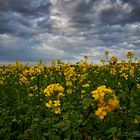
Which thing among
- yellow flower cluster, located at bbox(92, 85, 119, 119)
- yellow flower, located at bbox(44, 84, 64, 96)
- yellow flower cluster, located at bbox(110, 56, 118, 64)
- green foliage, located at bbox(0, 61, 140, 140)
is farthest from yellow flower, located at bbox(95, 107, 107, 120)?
yellow flower cluster, located at bbox(110, 56, 118, 64)

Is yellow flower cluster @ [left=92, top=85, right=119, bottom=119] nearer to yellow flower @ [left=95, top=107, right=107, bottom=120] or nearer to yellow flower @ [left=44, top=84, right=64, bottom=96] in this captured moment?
yellow flower @ [left=95, top=107, right=107, bottom=120]

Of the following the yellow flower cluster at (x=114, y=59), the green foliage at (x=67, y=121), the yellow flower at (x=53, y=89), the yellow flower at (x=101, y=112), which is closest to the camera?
the yellow flower at (x=101, y=112)

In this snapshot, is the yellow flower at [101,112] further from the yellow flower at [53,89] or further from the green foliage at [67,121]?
the yellow flower at [53,89]

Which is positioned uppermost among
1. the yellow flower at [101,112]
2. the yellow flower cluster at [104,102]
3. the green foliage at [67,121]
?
the yellow flower cluster at [104,102]

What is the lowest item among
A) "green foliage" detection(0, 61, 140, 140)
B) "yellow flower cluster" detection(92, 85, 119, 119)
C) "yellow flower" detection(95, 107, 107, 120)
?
"green foliage" detection(0, 61, 140, 140)

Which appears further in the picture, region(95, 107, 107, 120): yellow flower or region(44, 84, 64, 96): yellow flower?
region(44, 84, 64, 96): yellow flower

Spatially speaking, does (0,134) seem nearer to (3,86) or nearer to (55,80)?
(3,86)

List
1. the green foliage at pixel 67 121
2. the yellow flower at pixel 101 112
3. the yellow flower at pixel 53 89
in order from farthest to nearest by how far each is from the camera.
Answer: the green foliage at pixel 67 121 → the yellow flower at pixel 53 89 → the yellow flower at pixel 101 112

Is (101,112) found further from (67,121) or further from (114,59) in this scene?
(114,59)

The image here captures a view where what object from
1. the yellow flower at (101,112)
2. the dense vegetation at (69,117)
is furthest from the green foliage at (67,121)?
the yellow flower at (101,112)

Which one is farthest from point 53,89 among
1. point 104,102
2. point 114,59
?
point 114,59

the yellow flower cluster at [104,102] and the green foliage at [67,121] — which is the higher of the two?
the yellow flower cluster at [104,102]

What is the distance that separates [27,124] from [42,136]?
64.3 inches

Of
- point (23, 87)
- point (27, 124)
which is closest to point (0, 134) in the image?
point (27, 124)
